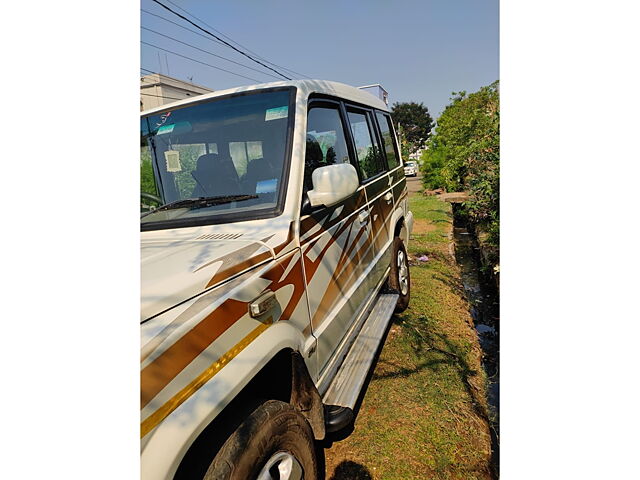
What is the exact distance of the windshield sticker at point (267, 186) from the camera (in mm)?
2082

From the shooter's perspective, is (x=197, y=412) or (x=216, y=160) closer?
(x=197, y=412)

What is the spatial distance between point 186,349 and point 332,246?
1357mm

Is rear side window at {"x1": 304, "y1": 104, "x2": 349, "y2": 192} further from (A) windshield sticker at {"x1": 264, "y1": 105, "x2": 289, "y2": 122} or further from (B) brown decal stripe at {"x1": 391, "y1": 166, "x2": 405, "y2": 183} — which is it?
(B) brown decal stripe at {"x1": 391, "y1": 166, "x2": 405, "y2": 183}

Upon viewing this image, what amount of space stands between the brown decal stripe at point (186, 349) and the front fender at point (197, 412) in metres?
0.11

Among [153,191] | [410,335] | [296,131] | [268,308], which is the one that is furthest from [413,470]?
[153,191]

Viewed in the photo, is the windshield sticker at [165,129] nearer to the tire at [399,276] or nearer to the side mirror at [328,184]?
the side mirror at [328,184]

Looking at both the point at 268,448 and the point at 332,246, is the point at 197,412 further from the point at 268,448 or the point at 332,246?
the point at 332,246

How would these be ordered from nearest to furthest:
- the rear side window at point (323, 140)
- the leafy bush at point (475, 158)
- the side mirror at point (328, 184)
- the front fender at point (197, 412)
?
the front fender at point (197, 412) → the side mirror at point (328, 184) → the rear side window at point (323, 140) → the leafy bush at point (475, 158)

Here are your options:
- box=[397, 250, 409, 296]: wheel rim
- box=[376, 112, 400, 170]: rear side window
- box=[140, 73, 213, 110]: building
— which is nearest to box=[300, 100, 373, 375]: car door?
box=[397, 250, 409, 296]: wheel rim

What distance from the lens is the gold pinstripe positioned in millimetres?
1073

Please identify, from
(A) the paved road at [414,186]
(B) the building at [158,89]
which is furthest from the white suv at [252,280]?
(A) the paved road at [414,186]

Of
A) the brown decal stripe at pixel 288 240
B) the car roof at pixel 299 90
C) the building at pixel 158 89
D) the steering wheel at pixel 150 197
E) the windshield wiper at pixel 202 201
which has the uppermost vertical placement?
the building at pixel 158 89

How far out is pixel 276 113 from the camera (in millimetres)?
2262

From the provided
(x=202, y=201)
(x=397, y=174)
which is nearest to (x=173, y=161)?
(x=202, y=201)
